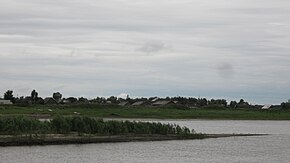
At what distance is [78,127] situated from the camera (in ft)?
218

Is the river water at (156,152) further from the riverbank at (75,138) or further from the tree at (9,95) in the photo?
the tree at (9,95)

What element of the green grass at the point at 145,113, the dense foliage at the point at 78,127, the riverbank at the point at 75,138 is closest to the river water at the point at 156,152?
the riverbank at the point at 75,138

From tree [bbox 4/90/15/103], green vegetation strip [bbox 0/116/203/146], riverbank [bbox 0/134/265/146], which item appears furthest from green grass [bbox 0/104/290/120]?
riverbank [bbox 0/134/265/146]

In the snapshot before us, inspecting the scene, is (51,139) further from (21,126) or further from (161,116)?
(161,116)

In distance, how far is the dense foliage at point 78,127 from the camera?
61.4 meters

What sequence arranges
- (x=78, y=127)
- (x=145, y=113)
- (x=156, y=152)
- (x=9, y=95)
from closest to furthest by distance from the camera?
(x=156, y=152) < (x=78, y=127) < (x=145, y=113) < (x=9, y=95)

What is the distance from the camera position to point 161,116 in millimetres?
118000

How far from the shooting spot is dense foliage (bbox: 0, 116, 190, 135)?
61375 mm

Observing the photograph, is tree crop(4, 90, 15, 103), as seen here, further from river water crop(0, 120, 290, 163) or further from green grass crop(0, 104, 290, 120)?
river water crop(0, 120, 290, 163)

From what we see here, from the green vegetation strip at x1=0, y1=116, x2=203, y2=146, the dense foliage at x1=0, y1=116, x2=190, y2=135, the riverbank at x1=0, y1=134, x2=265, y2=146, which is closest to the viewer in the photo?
the riverbank at x1=0, y1=134, x2=265, y2=146

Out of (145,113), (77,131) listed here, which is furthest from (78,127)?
(145,113)

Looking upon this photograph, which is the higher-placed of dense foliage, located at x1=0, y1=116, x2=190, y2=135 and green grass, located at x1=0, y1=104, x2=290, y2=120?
green grass, located at x1=0, y1=104, x2=290, y2=120

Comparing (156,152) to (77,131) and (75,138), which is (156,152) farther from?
(77,131)

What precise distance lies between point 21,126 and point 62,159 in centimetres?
1473
